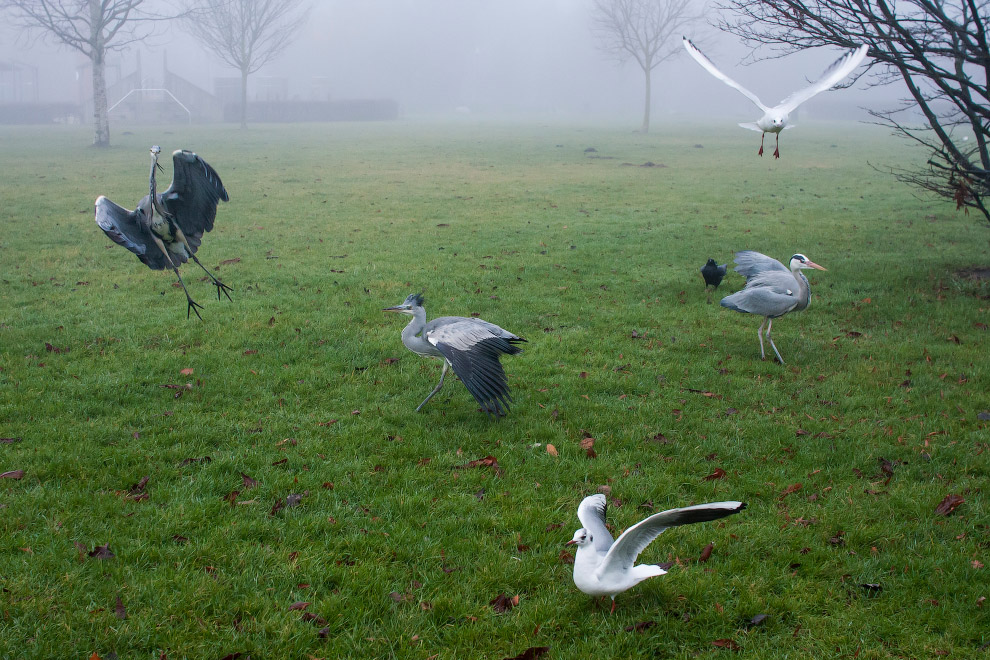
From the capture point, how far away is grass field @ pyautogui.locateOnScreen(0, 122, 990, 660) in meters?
3.68

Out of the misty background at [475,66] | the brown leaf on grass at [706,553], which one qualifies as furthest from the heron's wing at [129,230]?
the misty background at [475,66]

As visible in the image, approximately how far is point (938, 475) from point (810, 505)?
1.16 meters

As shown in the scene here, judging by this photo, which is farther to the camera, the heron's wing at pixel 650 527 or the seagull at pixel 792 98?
the seagull at pixel 792 98

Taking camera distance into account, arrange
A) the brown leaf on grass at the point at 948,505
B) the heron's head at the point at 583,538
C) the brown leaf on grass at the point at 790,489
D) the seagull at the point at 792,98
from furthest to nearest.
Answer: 1. the seagull at the point at 792,98
2. the brown leaf on grass at the point at 790,489
3. the brown leaf on grass at the point at 948,505
4. the heron's head at the point at 583,538

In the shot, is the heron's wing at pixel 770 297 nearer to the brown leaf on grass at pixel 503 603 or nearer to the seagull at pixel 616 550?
the seagull at pixel 616 550

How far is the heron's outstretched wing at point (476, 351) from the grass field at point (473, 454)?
21.9 inches

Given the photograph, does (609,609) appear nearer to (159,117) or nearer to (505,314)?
(505,314)

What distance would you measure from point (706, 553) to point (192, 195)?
515 cm

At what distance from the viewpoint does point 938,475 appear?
511 cm

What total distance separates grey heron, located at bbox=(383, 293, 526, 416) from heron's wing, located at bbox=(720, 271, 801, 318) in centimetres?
302

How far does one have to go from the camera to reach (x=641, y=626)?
3.67 meters

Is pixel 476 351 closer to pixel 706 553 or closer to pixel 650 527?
pixel 706 553

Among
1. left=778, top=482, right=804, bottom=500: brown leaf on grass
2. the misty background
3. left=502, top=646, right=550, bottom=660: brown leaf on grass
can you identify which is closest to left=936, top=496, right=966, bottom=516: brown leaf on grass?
left=778, top=482, right=804, bottom=500: brown leaf on grass

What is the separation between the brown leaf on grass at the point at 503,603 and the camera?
3816 mm
